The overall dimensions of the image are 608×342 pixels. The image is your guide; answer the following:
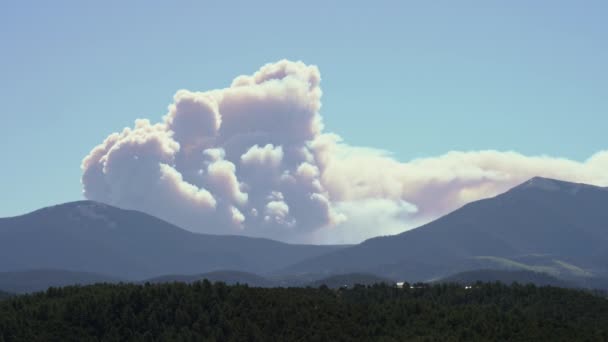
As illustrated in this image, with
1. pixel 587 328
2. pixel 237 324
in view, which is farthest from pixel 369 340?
pixel 587 328

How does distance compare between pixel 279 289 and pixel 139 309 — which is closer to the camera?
pixel 139 309

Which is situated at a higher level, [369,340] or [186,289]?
[186,289]

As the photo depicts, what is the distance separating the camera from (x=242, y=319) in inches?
6658

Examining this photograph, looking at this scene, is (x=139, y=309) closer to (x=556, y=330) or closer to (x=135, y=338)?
(x=135, y=338)

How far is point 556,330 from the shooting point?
18175 centimetres

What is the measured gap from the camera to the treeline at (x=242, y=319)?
16288cm

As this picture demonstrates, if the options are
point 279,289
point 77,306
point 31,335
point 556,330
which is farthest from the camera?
point 279,289

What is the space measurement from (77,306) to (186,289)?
23394mm

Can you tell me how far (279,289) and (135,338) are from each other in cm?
4443

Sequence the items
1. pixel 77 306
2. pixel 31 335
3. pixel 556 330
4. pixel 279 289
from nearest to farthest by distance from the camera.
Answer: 1. pixel 31 335
2. pixel 77 306
3. pixel 556 330
4. pixel 279 289

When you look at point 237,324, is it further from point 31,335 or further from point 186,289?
point 31,335

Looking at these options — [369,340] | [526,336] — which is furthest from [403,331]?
[526,336]

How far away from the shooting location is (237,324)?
544 feet

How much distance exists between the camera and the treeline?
162875 mm
